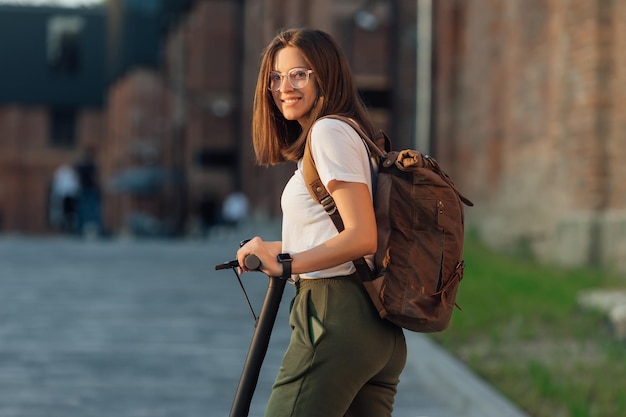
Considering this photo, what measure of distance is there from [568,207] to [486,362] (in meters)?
8.91

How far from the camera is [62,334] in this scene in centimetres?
1062

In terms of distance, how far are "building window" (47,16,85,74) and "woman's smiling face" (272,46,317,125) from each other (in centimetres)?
6455

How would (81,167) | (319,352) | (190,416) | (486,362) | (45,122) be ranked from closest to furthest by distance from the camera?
1. (319,352)
2. (190,416)
3. (486,362)
4. (81,167)
5. (45,122)

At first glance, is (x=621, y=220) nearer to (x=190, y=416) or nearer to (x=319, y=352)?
(x=190, y=416)

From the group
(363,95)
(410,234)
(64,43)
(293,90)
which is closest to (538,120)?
(363,95)

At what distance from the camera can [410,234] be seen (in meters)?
3.35

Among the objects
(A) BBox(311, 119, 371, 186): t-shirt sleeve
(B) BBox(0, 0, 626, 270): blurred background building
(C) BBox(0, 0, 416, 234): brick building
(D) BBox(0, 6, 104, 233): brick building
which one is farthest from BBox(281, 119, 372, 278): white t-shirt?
(D) BBox(0, 6, 104, 233): brick building

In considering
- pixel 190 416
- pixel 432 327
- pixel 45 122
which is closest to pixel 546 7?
pixel 190 416

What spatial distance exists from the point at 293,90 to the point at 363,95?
17343mm

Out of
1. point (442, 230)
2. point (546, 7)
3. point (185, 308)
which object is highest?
point (546, 7)

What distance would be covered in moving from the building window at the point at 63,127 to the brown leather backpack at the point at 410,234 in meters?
63.1

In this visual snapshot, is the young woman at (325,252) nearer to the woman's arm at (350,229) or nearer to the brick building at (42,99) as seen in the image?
the woman's arm at (350,229)

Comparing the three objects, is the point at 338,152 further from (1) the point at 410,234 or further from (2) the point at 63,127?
(2) the point at 63,127

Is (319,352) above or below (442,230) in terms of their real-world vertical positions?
below
